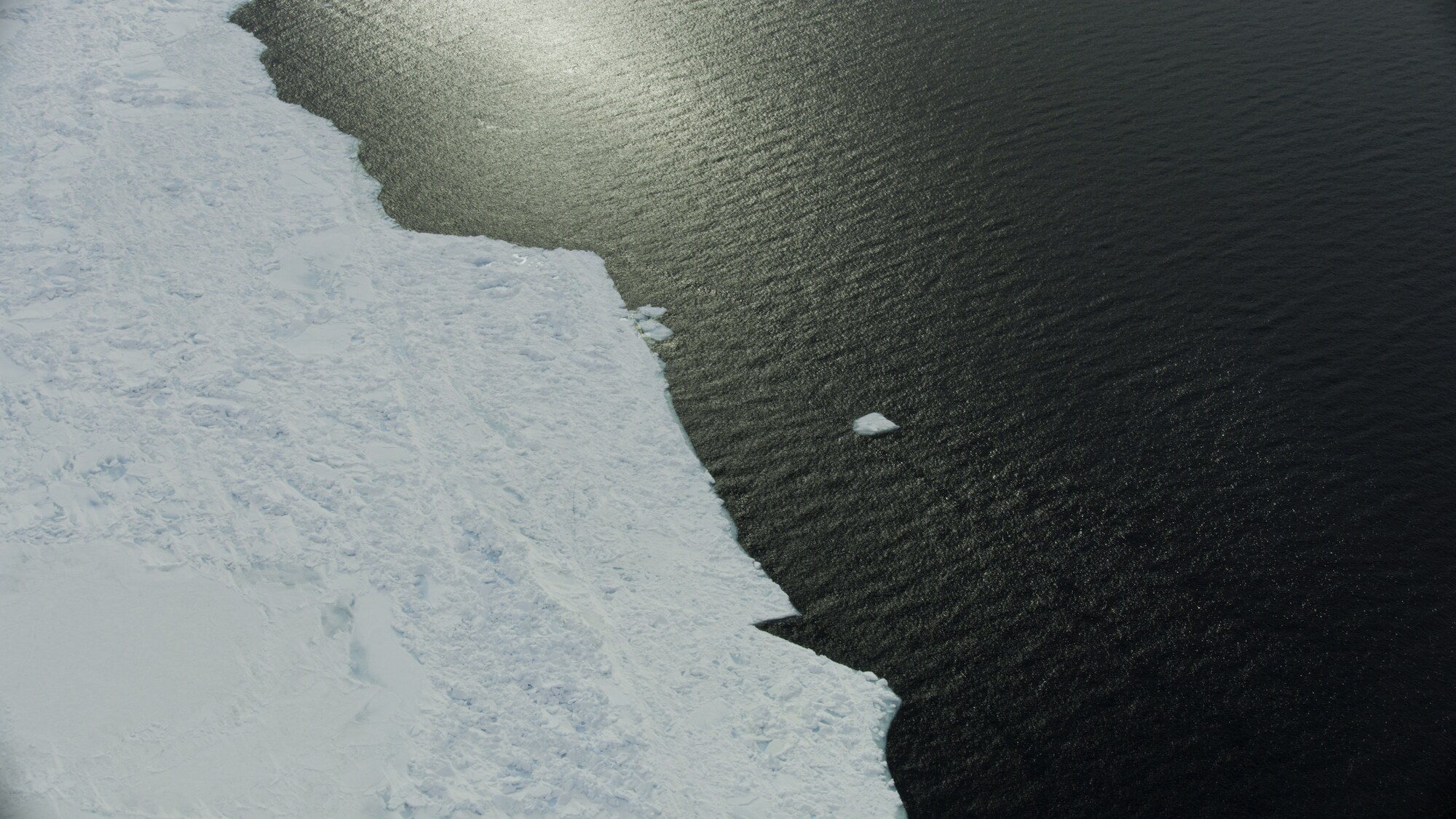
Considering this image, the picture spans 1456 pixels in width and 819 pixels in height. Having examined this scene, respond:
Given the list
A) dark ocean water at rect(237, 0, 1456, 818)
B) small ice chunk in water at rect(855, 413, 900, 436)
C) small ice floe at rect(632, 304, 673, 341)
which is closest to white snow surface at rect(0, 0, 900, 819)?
small ice floe at rect(632, 304, 673, 341)

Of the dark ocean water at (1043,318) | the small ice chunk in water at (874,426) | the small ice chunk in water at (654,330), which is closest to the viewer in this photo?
the dark ocean water at (1043,318)

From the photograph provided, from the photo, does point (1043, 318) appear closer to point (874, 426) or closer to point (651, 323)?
point (874, 426)

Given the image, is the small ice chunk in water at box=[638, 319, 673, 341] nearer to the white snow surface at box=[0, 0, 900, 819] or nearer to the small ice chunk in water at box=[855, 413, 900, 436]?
the white snow surface at box=[0, 0, 900, 819]

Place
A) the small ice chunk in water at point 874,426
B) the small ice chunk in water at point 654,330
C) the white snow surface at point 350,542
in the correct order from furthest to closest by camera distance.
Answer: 1. the small ice chunk in water at point 654,330
2. the small ice chunk in water at point 874,426
3. the white snow surface at point 350,542

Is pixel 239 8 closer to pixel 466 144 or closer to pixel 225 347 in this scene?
pixel 466 144

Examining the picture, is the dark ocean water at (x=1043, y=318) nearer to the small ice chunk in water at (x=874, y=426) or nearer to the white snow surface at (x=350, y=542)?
the small ice chunk in water at (x=874, y=426)

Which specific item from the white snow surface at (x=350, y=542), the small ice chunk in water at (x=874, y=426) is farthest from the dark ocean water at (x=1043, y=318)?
the white snow surface at (x=350, y=542)

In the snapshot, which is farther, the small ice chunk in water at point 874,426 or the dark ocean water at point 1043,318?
the small ice chunk in water at point 874,426
